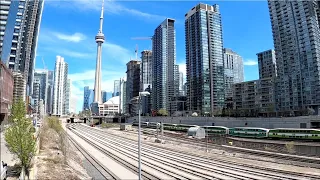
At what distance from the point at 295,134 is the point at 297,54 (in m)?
105

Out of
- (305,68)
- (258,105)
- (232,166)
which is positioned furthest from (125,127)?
(232,166)

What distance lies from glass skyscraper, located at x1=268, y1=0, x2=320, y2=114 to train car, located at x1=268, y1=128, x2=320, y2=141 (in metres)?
79.3

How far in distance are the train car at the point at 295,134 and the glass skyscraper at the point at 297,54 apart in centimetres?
7928

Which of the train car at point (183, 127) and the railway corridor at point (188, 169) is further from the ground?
the train car at point (183, 127)

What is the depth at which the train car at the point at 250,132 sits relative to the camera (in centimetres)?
7875

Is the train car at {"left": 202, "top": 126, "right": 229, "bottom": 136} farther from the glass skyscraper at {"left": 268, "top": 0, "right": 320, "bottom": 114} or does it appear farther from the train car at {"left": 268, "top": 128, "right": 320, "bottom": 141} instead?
the glass skyscraper at {"left": 268, "top": 0, "right": 320, "bottom": 114}

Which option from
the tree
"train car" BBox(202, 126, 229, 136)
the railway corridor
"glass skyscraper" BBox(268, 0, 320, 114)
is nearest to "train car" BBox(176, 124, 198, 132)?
"train car" BBox(202, 126, 229, 136)

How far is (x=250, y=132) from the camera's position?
82938 mm

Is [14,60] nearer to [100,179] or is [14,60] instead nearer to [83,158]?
[83,158]

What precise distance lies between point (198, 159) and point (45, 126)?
4664 centimetres

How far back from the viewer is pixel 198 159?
5109 cm

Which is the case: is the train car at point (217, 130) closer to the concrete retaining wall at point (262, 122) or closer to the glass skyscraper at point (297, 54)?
the concrete retaining wall at point (262, 122)

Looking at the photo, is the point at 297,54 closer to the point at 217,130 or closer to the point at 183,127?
the point at 183,127

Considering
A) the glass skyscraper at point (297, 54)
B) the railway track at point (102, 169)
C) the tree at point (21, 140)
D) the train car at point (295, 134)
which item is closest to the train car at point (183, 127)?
the train car at point (295, 134)
